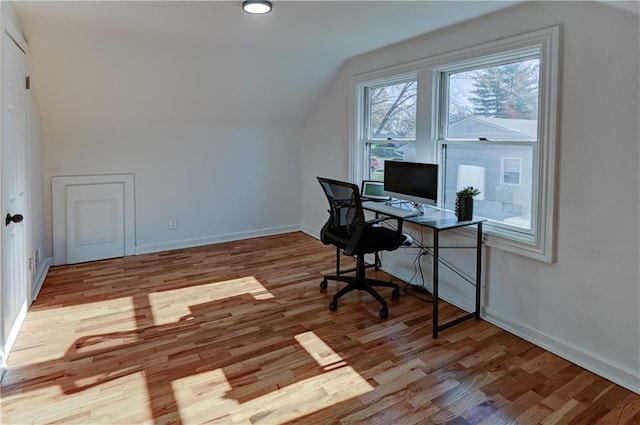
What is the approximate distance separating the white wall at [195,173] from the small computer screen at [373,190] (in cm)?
179

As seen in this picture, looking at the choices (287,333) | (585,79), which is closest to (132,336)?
(287,333)

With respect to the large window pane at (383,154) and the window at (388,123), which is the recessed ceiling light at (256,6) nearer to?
the window at (388,123)

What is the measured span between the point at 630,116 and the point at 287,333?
2295mm

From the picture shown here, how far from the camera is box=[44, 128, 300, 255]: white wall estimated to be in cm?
429

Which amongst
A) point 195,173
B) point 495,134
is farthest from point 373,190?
point 195,173

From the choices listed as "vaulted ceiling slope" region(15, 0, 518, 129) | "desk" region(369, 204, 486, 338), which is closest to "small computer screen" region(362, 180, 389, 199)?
"desk" region(369, 204, 486, 338)

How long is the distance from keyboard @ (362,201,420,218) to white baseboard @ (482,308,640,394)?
86cm

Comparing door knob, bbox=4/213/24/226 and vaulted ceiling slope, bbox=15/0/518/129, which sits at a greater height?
vaulted ceiling slope, bbox=15/0/518/129

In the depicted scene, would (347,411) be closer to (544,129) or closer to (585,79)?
(544,129)

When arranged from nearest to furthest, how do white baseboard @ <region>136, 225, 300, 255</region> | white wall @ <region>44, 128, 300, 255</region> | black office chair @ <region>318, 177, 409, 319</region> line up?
black office chair @ <region>318, 177, 409, 319</region>, white wall @ <region>44, 128, 300, 255</region>, white baseboard @ <region>136, 225, 300, 255</region>

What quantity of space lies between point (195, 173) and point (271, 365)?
2.98 m

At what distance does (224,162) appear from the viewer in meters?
5.08

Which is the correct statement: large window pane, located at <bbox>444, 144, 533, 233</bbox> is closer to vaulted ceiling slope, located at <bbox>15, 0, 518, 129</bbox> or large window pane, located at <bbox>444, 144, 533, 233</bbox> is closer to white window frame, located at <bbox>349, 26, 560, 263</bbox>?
white window frame, located at <bbox>349, 26, 560, 263</bbox>

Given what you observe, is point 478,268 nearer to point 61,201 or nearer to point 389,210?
point 389,210
